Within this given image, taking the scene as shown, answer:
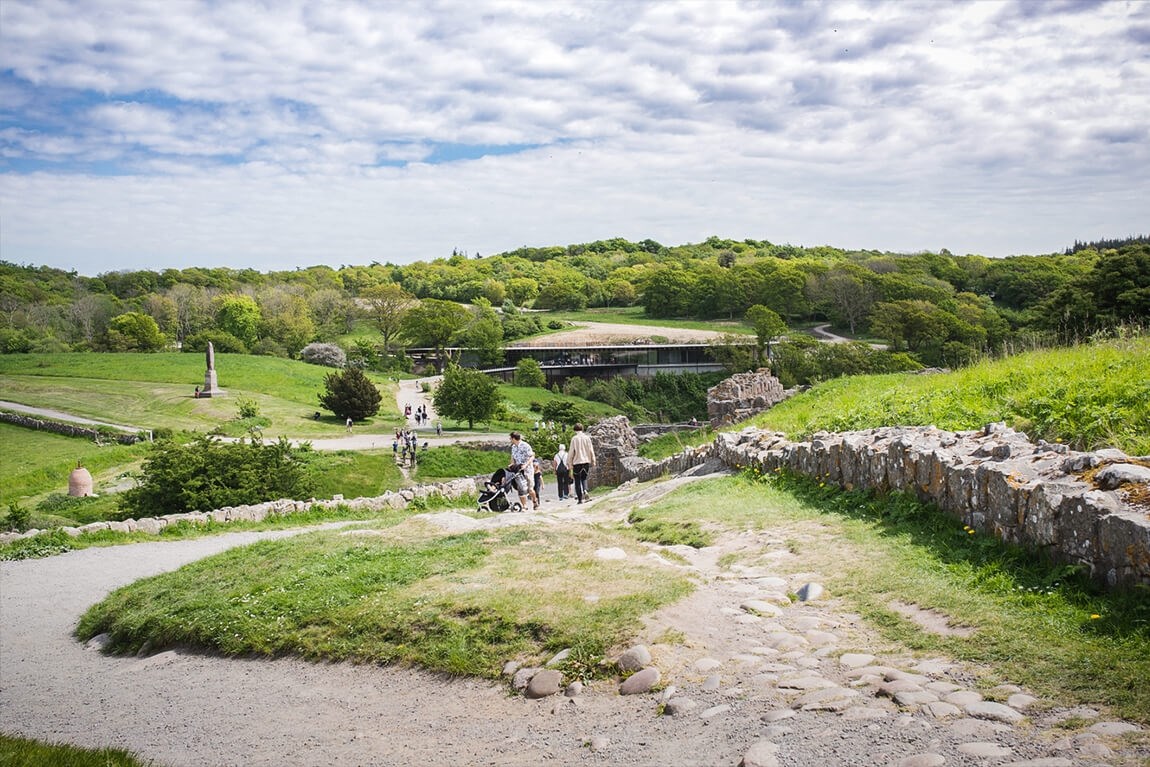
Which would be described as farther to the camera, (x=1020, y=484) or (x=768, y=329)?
(x=768, y=329)

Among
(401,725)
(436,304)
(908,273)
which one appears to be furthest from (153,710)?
(908,273)

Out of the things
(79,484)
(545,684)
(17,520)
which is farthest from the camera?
(79,484)

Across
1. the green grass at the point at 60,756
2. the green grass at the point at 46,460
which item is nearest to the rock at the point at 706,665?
the green grass at the point at 60,756

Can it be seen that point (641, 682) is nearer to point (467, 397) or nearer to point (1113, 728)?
point (1113, 728)

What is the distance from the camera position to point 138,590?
39.8 feet

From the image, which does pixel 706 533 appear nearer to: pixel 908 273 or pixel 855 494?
pixel 855 494

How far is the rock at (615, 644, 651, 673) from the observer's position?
21.1 feet

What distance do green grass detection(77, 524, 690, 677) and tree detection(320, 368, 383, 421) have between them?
129 ft

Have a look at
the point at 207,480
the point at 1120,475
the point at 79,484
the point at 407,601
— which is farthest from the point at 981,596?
the point at 79,484

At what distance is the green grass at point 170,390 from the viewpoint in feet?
159

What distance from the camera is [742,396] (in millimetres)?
33906

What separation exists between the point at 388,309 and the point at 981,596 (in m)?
95.3

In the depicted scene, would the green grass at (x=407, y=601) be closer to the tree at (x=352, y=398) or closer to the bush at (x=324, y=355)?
the tree at (x=352, y=398)

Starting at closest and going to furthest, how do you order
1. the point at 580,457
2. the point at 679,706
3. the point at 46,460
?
the point at 679,706, the point at 580,457, the point at 46,460
